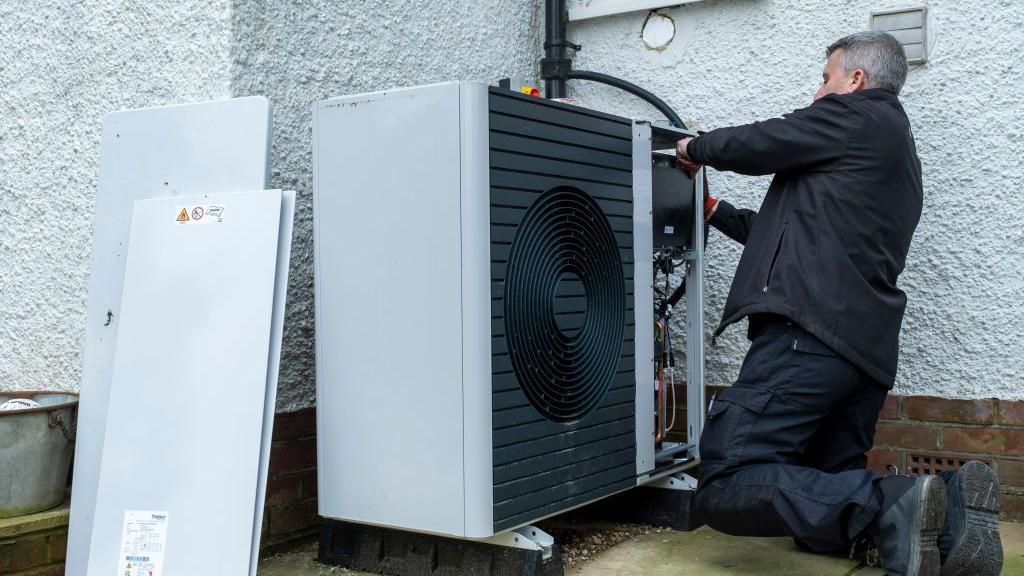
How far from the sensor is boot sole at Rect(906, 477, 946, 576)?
2.54 meters

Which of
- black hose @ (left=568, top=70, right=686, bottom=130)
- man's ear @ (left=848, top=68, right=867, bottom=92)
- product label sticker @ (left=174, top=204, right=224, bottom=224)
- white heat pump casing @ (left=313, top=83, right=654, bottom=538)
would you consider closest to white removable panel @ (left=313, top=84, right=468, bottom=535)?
white heat pump casing @ (left=313, top=83, right=654, bottom=538)

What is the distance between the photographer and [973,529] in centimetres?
265

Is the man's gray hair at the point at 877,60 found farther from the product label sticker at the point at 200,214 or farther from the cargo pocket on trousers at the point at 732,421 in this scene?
the product label sticker at the point at 200,214

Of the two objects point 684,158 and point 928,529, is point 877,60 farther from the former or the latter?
point 928,529

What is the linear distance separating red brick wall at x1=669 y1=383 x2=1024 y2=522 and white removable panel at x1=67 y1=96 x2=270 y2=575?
2.37 m

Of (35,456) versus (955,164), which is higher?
Answer: (955,164)

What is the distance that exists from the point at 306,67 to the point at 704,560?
6.49ft

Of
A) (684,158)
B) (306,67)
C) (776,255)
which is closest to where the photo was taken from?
(776,255)

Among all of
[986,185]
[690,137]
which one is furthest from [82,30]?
[986,185]

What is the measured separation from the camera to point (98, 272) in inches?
114

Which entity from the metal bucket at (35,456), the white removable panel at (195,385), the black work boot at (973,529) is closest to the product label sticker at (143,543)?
the white removable panel at (195,385)

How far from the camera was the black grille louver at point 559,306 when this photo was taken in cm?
262

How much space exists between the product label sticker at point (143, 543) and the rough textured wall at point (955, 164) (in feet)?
7.27

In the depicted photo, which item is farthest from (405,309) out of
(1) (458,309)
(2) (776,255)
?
(2) (776,255)
